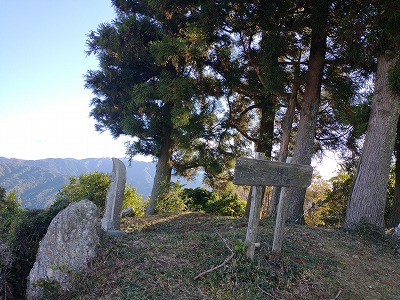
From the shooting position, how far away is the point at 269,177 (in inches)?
167

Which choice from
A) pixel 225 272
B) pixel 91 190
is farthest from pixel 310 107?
pixel 91 190

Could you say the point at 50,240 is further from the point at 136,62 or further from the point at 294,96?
the point at 136,62

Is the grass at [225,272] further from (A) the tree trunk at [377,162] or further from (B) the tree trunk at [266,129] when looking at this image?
(B) the tree trunk at [266,129]

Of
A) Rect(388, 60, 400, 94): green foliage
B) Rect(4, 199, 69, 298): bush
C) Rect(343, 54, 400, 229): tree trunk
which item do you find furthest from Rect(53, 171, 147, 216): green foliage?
Rect(388, 60, 400, 94): green foliage

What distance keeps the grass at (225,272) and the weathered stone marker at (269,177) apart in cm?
26

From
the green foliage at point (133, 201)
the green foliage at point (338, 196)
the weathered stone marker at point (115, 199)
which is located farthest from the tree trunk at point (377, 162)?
the green foliage at point (133, 201)

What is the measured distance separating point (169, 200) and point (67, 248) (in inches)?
255

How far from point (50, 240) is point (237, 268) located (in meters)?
2.60

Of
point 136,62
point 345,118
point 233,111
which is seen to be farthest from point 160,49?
point 345,118

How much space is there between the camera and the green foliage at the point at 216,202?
13875mm

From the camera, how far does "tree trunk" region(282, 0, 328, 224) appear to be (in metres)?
8.35

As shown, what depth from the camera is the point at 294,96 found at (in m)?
9.53

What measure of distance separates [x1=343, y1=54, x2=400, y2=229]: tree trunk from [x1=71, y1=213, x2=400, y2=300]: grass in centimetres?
178

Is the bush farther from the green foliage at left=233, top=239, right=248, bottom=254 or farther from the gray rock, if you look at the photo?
the green foliage at left=233, top=239, right=248, bottom=254
